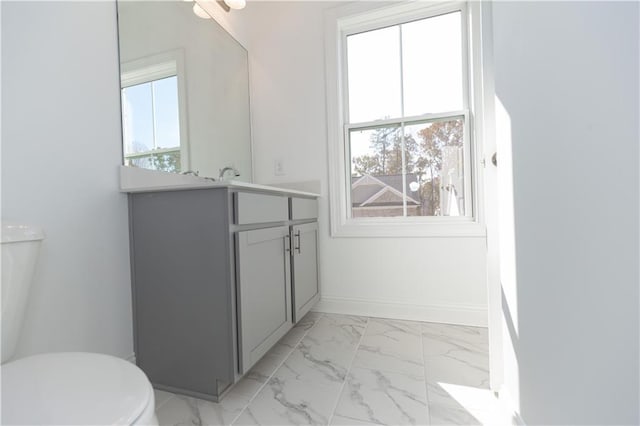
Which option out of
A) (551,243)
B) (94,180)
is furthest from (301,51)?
(551,243)

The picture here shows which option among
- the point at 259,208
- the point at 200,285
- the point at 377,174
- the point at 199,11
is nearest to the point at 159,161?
the point at 259,208

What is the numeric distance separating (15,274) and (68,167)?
460 millimetres

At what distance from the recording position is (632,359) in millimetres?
460

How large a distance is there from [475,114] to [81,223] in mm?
2247

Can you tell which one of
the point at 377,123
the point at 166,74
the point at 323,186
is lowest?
the point at 323,186

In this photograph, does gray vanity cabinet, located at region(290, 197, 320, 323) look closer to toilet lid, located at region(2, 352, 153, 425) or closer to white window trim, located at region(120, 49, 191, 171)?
white window trim, located at region(120, 49, 191, 171)

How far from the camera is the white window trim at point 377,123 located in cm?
181

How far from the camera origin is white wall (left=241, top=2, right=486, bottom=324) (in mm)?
1849

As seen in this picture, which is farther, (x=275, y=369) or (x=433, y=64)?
(x=433, y=64)

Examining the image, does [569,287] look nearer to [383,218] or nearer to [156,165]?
[383,218]

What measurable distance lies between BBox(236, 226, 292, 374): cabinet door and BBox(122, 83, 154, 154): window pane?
29.1 inches

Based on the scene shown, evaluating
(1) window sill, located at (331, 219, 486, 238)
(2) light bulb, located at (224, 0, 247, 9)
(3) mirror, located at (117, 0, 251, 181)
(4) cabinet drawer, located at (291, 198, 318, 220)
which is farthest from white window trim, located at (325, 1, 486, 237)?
(3) mirror, located at (117, 0, 251, 181)

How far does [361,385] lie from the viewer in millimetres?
1203

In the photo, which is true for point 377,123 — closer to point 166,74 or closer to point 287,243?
point 287,243
